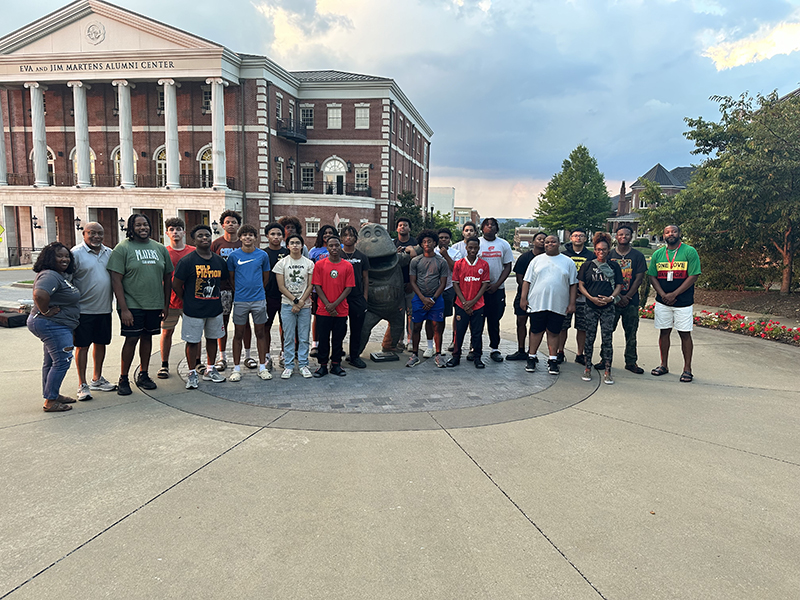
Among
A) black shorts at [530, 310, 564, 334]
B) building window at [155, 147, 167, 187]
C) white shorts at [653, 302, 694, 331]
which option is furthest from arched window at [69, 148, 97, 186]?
white shorts at [653, 302, 694, 331]

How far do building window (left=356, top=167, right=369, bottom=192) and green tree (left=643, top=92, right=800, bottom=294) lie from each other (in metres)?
26.2

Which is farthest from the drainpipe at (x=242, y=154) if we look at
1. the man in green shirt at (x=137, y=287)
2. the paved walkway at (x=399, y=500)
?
the paved walkway at (x=399, y=500)

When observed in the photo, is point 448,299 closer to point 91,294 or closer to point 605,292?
point 605,292

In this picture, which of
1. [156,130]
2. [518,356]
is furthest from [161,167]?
[518,356]

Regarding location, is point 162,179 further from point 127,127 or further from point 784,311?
point 784,311

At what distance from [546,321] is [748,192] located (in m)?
8.92

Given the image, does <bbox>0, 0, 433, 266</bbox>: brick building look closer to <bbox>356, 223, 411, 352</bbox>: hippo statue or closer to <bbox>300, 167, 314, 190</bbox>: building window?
<bbox>300, 167, 314, 190</bbox>: building window

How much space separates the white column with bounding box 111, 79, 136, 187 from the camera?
33312 millimetres

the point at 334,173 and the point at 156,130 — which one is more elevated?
the point at 156,130

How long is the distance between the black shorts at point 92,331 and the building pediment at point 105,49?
1243 inches

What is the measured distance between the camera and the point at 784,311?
42.0ft

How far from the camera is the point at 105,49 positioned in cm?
3300

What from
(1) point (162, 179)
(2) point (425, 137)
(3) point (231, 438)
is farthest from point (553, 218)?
(3) point (231, 438)

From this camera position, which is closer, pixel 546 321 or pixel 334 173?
pixel 546 321
